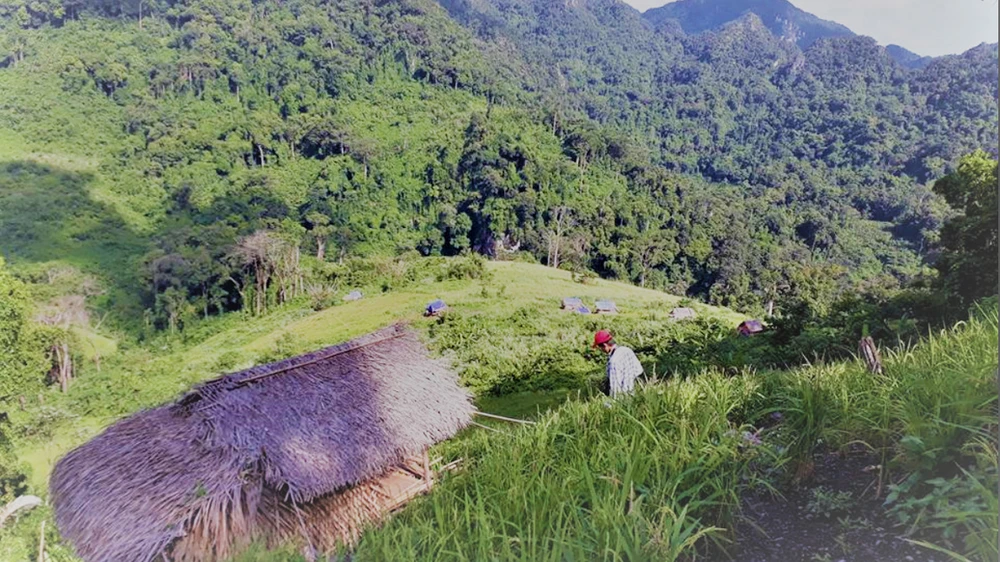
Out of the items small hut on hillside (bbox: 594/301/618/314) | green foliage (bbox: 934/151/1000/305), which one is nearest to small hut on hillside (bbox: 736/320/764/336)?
small hut on hillside (bbox: 594/301/618/314)

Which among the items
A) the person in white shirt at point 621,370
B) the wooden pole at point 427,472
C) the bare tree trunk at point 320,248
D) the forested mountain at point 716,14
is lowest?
the wooden pole at point 427,472

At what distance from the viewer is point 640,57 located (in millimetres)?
30344

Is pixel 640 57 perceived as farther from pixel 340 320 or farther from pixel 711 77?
pixel 340 320

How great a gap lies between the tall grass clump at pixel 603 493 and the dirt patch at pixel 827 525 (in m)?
0.07

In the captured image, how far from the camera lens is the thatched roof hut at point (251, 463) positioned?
204 centimetres

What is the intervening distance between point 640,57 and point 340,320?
3050cm

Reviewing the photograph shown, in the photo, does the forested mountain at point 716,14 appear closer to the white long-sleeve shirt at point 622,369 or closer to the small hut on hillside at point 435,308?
the small hut on hillside at point 435,308

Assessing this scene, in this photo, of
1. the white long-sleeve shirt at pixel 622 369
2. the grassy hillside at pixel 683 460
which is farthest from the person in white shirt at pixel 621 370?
the grassy hillside at pixel 683 460

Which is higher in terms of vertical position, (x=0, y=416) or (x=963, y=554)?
(x=963, y=554)

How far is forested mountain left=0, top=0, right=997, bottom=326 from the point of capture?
376 cm

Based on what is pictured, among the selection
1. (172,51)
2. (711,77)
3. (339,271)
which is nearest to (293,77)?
(172,51)

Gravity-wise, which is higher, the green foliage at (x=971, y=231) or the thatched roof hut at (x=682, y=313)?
the green foliage at (x=971, y=231)

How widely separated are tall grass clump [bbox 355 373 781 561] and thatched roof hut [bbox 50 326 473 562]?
2.59ft

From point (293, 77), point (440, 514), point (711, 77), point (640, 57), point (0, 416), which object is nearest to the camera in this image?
point (440, 514)
